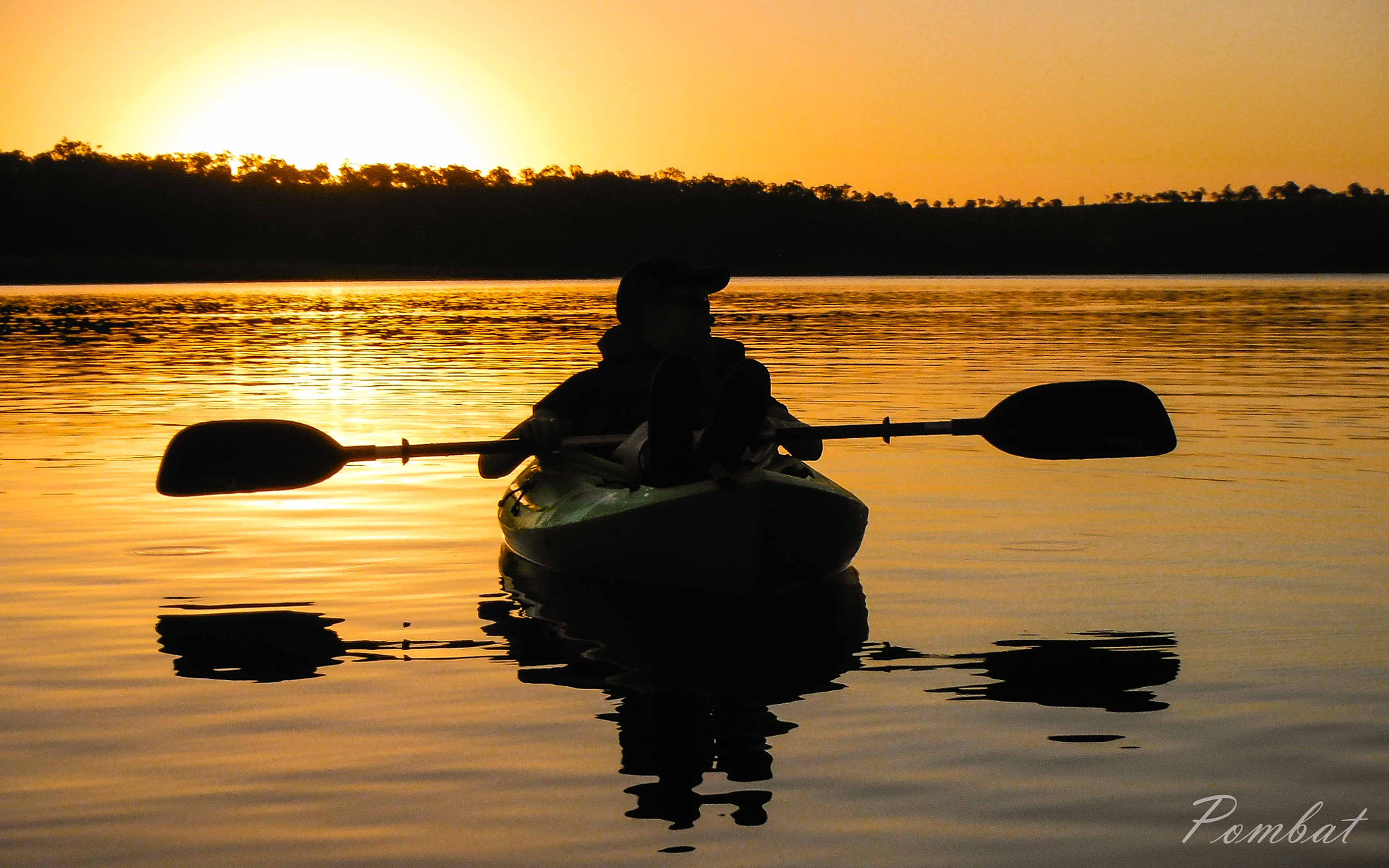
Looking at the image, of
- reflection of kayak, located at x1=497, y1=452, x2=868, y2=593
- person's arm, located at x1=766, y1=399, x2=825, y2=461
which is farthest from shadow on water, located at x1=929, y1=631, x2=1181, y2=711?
person's arm, located at x1=766, y1=399, x2=825, y2=461

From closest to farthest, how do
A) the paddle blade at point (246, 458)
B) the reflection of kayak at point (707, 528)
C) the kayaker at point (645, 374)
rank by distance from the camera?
the reflection of kayak at point (707, 528)
the paddle blade at point (246, 458)
the kayaker at point (645, 374)

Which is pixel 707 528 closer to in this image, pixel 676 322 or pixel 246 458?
pixel 676 322

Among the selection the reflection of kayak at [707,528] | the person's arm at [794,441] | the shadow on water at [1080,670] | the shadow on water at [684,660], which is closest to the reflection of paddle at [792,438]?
the person's arm at [794,441]

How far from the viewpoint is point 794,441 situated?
9.27 metres

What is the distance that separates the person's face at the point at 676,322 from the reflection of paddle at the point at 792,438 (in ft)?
2.11

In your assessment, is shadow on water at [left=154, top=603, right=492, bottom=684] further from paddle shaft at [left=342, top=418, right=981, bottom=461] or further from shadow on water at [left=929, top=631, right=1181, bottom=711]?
shadow on water at [left=929, top=631, right=1181, bottom=711]

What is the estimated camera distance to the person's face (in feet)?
30.0

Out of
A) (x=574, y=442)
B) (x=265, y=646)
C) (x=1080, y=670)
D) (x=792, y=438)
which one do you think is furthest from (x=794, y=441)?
(x=265, y=646)

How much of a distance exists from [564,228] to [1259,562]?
163803 mm

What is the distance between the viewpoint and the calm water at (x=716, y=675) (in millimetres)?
4746

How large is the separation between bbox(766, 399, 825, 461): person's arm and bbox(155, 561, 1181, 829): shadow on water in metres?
0.95

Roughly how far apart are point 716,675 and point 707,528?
1.03m

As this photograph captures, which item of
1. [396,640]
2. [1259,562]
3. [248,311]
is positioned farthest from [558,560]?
[248,311]

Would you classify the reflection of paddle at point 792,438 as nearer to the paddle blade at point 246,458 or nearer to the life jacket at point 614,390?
the paddle blade at point 246,458
